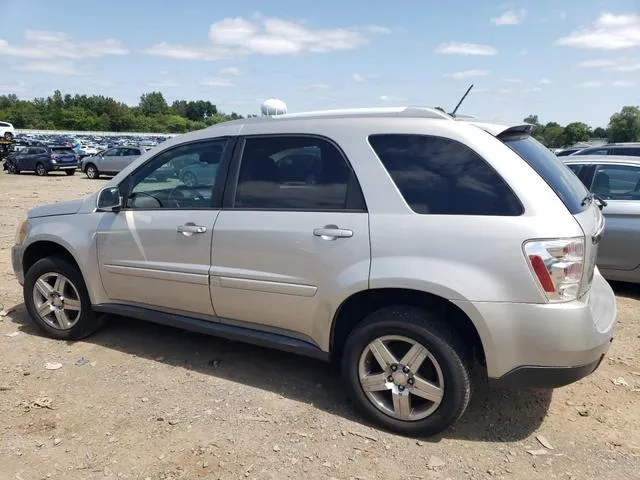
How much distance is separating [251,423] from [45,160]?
27.5m

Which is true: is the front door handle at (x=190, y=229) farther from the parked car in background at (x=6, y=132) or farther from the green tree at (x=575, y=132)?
the green tree at (x=575, y=132)

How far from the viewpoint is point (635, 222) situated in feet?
18.3

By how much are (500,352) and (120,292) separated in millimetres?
2861

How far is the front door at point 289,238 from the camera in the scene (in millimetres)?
3080

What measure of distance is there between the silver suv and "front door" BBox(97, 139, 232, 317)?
12 mm

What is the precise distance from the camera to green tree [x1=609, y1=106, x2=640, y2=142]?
63213 mm

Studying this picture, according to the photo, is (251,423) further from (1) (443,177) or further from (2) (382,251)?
A: (1) (443,177)

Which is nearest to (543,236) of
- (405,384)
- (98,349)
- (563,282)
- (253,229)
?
(563,282)

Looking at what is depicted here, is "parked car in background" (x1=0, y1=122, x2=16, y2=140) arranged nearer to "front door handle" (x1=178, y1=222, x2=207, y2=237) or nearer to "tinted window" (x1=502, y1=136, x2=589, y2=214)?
"front door handle" (x1=178, y1=222, x2=207, y2=237)

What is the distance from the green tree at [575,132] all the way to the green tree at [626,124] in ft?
19.4

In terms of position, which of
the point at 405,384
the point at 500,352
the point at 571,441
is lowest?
the point at 571,441

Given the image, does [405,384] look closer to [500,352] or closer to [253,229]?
[500,352]

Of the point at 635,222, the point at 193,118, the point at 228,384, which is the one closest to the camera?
the point at 228,384

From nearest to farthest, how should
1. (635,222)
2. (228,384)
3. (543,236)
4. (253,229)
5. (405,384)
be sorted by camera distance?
(543,236), (405,384), (253,229), (228,384), (635,222)
